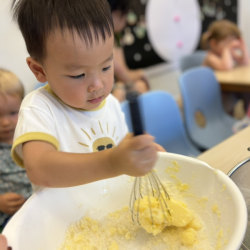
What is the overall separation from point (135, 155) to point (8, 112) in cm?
67

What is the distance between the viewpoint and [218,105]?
1.71 meters

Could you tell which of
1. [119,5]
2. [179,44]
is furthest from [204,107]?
[179,44]

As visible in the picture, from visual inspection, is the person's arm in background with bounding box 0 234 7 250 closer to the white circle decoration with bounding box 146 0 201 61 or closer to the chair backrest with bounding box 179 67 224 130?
the chair backrest with bounding box 179 67 224 130

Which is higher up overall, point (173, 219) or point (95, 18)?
point (95, 18)

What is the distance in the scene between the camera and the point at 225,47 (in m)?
2.15

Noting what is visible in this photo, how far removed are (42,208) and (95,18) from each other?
388 millimetres

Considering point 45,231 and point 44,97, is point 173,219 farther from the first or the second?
point 44,97

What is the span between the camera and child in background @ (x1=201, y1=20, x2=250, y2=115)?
6.40ft

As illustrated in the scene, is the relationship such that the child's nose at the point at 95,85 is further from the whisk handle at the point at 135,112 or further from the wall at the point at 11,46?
the wall at the point at 11,46

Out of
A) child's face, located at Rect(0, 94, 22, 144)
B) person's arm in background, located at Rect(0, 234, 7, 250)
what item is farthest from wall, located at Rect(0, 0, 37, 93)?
person's arm in background, located at Rect(0, 234, 7, 250)

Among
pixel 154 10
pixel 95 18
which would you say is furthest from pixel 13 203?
pixel 154 10

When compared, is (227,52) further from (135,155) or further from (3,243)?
(3,243)

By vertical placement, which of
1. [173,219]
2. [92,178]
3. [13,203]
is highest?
[92,178]

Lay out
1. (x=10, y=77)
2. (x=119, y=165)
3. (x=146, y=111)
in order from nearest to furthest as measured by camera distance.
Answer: (x=119, y=165) → (x=10, y=77) → (x=146, y=111)
